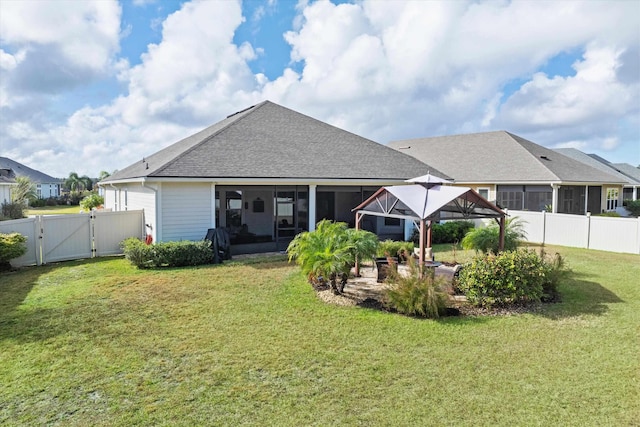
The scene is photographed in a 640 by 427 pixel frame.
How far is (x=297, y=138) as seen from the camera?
720 inches

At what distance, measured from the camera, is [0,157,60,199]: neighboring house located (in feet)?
196

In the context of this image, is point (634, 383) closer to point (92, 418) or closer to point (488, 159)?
point (92, 418)

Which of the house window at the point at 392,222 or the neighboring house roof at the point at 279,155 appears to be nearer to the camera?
the neighboring house roof at the point at 279,155

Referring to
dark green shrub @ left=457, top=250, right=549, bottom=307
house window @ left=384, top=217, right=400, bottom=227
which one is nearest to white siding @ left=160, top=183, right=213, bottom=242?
house window @ left=384, top=217, right=400, bottom=227

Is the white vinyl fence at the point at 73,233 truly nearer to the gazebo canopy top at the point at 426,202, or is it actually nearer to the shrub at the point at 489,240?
the gazebo canopy top at the point at 426,202

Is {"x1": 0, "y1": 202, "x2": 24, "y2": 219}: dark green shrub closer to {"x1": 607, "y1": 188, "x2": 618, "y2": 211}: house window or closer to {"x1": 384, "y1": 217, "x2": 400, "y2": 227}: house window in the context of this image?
{"x1": 384, "y1": 217, "x2": 400, "y2": 227}: house window

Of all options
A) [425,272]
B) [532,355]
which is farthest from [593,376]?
[425,272]

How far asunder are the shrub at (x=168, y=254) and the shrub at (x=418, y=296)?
23.1 feet

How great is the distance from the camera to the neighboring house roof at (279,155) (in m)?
14.5

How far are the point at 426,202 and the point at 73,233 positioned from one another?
39.2 ft

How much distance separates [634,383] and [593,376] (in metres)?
0.45

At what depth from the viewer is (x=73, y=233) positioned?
542 inches

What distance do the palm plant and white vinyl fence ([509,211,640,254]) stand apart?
10934mm

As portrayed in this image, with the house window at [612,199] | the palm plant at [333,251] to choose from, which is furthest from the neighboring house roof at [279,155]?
the house window at [612,199]
